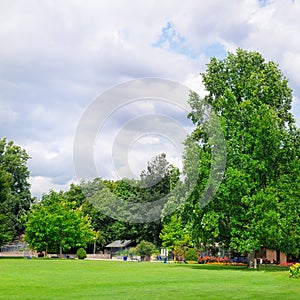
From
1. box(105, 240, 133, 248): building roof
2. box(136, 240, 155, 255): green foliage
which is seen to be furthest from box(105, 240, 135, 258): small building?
box(136, 240, 155, 255): green foliage

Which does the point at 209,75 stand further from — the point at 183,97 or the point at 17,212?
the point at 17,212

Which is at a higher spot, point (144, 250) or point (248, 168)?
point (248, 168)

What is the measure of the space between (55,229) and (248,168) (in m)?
32.4

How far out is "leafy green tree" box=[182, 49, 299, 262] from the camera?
112ft

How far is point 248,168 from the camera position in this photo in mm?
36156

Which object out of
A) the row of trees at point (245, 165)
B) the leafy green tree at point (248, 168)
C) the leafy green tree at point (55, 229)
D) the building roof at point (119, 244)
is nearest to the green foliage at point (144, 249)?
the leafy green tree at point (55, 229)

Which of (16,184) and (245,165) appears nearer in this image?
(245,165)

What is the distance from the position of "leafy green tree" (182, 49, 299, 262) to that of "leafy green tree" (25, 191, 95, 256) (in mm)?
27294

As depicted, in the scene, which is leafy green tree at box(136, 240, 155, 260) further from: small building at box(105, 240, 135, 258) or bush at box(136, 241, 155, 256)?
small building at box(105, 240, 135, 258)

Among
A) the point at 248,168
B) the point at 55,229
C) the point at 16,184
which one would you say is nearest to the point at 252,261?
the point at 248,168

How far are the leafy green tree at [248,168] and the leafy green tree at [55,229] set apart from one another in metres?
27.3

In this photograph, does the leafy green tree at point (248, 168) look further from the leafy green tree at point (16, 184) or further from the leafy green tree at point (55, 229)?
the leafy green tree at point (16, 184)

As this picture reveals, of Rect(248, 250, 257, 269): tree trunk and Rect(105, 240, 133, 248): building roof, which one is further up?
Rect(105, 240, 133, 248): building roof

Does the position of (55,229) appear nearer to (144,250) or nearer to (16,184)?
(144,250)
